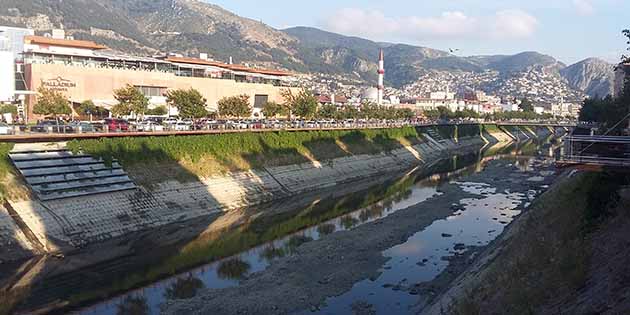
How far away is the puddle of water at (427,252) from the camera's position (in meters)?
26.2

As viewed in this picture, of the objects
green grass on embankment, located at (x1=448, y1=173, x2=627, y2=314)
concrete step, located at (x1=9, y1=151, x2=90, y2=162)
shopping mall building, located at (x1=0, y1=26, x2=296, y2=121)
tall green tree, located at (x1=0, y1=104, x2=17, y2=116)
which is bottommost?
green grass on embankment, located at (x1=448, y1=173, x2=627, y2=314)

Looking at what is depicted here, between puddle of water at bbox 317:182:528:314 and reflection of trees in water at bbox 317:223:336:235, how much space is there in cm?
652

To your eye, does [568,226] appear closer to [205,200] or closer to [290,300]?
[290,300]

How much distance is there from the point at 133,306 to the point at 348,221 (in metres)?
23.5

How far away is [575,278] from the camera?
1734 cm

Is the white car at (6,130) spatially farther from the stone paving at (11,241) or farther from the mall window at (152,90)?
the mall window at (152,90)

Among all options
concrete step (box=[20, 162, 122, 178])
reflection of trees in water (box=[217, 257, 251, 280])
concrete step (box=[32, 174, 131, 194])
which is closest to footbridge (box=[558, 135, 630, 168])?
reflection of trees in water (box=[217, 257, 251, 280])

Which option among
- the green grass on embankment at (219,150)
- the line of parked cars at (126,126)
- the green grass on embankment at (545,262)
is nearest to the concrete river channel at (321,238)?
the green grass on embankment at (545,262)

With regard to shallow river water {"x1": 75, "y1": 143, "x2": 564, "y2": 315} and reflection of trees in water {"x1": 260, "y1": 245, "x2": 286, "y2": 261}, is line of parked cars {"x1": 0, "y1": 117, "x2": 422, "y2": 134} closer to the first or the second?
shallow river water {"x1": 75, "y1": 143, "x2": 564, "y2": 315}

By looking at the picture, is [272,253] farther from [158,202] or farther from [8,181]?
[8,181]

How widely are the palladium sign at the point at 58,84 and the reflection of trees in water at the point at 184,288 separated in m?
46.0

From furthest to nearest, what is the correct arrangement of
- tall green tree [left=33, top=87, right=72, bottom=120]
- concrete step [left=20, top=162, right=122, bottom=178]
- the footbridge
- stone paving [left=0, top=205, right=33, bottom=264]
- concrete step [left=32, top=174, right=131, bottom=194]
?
tall green tree [left=33, top=87, right=72, bottom=120] → concrete step [left=20, top=162, right=122, bottom=178] → concrete step [left=32, top=174, right=131, bottom=194] → stone paving [left=0, top=205, right=33, bottom=264] → the footbridge

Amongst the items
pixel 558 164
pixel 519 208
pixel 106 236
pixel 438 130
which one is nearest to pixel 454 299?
pixel 558 164

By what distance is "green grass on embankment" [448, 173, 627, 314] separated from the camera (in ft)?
57.0
